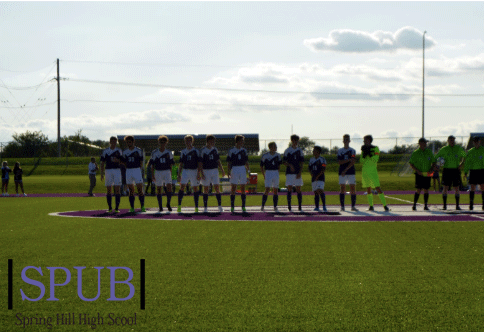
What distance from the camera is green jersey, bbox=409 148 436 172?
563 inches

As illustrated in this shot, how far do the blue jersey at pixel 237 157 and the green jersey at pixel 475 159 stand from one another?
6.25 metres

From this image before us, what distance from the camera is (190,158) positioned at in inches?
558

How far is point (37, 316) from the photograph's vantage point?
4535 millimetres

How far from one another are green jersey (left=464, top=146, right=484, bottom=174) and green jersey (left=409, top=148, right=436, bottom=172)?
1.05 metres

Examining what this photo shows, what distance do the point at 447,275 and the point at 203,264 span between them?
3.00 meters

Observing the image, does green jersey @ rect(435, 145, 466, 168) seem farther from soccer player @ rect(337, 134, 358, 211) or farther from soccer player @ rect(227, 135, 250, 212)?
soccer player @ rect(227, 135, 250, 212)

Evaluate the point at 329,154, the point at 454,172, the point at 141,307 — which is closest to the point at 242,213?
the point at 454,172

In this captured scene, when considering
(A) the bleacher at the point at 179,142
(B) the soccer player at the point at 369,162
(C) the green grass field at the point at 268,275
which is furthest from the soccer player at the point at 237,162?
(A) the bleacher at the point at 179,142

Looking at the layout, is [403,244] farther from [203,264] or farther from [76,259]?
[76,259]

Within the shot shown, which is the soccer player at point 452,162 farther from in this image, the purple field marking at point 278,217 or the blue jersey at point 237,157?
the blue jersey at point 237,157

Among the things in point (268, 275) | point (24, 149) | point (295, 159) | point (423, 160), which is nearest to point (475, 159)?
point (423, 160)

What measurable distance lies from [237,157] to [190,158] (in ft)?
4.26

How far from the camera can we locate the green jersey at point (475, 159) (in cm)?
1434

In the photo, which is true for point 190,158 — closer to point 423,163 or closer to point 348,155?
point 348,155
